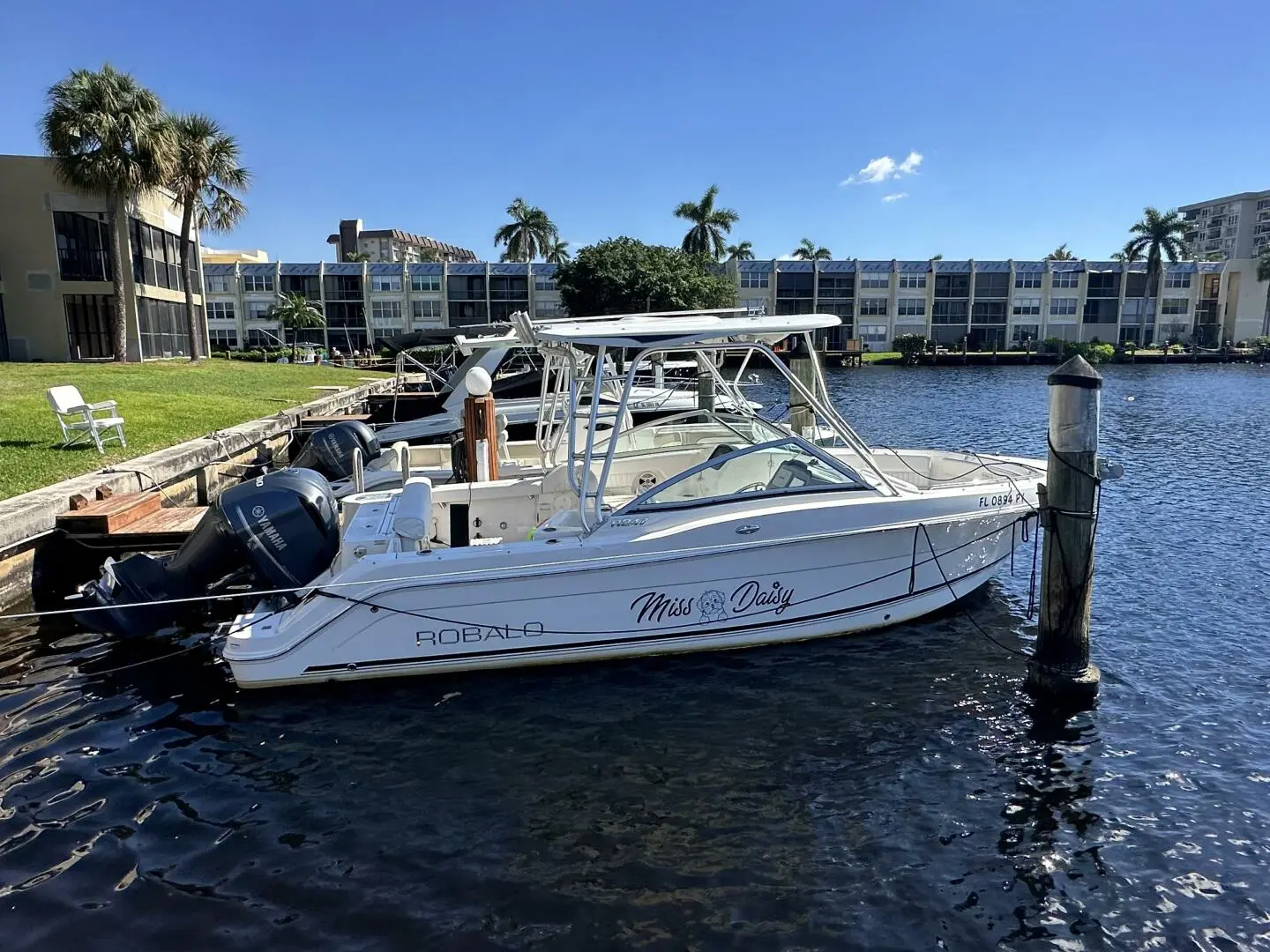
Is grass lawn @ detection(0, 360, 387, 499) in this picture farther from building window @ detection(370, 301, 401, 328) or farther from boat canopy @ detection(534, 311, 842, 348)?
building window @ detection(370, 301, 401, 328)

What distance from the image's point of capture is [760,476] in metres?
7.49

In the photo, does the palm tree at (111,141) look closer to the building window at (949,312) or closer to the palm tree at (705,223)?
the palm tree at (705,223)

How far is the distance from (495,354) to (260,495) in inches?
525

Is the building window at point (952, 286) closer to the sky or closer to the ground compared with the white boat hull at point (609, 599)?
closer to the sky

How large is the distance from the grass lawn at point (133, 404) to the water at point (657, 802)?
4892 mm

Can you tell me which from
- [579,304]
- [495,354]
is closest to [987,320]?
[579,304]

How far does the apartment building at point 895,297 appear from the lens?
8319 cm

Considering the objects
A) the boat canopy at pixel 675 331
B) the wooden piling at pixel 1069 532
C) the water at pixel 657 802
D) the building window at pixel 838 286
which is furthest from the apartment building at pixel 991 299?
the water at pixel 657 802

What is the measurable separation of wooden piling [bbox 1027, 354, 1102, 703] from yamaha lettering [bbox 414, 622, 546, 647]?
4.06m

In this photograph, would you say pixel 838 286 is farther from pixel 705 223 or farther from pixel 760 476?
pixel 760 476

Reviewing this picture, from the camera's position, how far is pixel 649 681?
7.02m

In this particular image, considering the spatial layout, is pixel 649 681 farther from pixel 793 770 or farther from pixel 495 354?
pixel 495 354

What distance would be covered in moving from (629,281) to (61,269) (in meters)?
29.7

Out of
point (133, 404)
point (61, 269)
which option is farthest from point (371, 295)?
point (133, 404)
